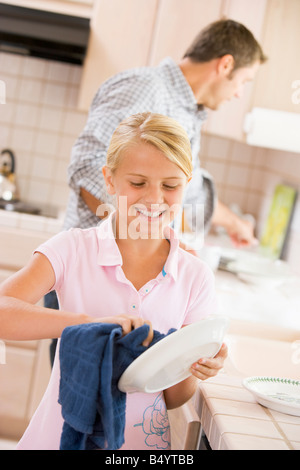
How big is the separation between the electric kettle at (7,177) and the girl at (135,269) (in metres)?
1.55

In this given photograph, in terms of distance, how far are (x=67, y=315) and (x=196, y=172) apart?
96cm

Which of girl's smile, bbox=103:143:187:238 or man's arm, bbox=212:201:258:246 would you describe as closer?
girl's smile, bbox=103:143:187:238

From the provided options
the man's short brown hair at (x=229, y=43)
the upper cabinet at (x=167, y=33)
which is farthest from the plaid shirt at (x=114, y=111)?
the upper cabinet at (x=167, y=33)

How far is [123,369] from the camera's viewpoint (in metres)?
0.78

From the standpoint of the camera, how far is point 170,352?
74cm

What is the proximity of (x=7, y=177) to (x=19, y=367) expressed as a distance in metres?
0.85

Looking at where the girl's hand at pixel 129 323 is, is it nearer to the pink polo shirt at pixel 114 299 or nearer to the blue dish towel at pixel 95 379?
the blue dish towel at pixel 95 379

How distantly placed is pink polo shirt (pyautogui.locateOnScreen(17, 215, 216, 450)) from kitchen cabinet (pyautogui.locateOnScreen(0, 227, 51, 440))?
1.13 meters

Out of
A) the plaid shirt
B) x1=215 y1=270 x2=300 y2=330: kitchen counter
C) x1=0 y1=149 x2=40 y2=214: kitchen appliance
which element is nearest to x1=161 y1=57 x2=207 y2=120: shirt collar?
the plaid shirt

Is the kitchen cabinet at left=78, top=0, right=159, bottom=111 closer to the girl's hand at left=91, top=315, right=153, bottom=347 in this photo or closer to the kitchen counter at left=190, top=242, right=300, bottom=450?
the kitchen counter at left=190, top=242, right=300, bottom=450

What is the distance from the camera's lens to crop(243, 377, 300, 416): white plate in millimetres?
912

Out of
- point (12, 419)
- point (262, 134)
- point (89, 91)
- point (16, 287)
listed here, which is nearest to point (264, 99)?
point (262, 134)

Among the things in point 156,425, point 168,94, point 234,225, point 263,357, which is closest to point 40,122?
point 234,225
